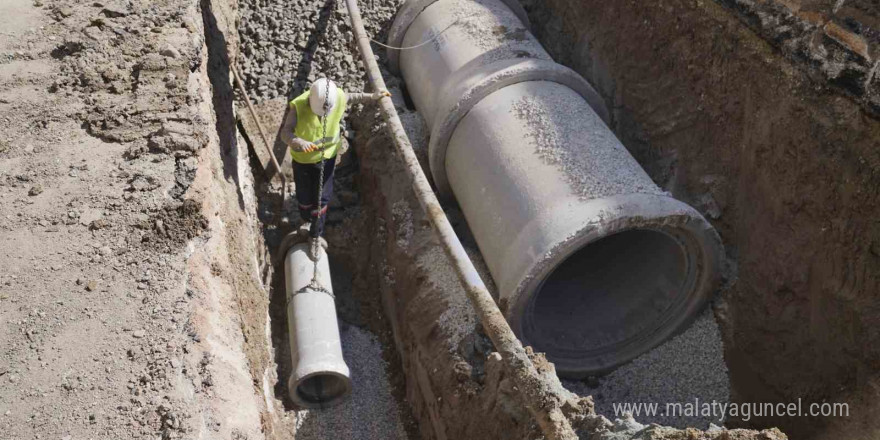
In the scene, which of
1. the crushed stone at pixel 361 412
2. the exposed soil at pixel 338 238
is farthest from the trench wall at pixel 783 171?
the crushed stone at pixel 361 412

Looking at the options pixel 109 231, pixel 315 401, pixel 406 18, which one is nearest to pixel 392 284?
pixel 315 401

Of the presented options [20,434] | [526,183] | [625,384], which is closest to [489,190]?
[526,183]

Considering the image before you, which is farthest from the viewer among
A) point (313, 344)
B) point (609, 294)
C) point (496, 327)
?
point (609, 294)

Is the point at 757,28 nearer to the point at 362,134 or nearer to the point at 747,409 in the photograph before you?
the point at 747,409

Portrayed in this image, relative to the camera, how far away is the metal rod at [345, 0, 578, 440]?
3.74m

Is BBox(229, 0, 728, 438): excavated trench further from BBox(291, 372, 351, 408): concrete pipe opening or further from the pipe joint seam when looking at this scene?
the pipe joint seam

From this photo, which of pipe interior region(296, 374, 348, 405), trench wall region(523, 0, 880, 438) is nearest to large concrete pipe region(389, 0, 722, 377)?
trench wall region(523, 0, 880, 438)

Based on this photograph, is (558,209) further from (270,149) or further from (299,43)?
(299,43)

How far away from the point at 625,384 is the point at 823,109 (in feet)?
7.77

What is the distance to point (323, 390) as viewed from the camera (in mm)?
5574

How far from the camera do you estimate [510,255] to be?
505 centimetres

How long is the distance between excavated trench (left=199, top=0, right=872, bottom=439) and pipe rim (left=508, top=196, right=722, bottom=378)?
0.25 feet

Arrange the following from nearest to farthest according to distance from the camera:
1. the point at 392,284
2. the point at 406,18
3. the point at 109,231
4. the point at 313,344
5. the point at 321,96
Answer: the point at 109,231
the point at 313,344
the point at 321,96
the point at 392,284
the point at 406,18

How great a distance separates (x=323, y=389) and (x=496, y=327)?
1979 millimetres
